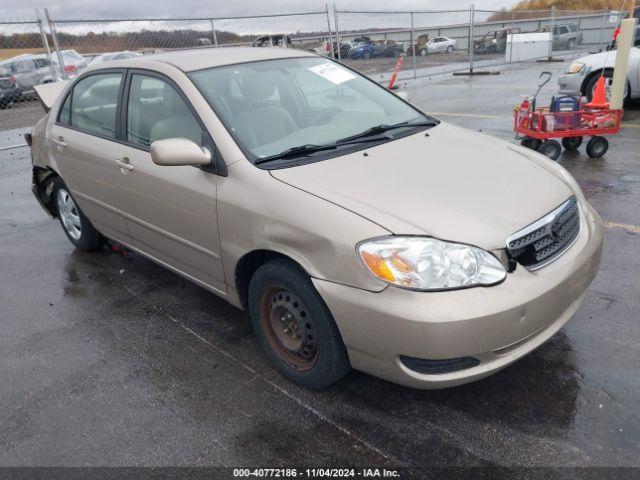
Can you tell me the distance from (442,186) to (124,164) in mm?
2195

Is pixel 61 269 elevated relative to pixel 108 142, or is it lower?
lower

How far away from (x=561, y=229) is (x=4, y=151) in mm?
10837

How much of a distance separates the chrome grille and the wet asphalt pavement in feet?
2.29

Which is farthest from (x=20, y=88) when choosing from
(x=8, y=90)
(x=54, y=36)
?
(x=54, y=36)

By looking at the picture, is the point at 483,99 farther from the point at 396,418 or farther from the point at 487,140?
the point at 396,418

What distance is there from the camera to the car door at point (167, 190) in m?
3.11

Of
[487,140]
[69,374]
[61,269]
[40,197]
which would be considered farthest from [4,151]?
[487,140]

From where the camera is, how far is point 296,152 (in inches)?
118

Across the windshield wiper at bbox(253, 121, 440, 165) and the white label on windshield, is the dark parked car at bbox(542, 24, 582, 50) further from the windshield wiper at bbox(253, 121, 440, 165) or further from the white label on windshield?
the windshield wiper at bbox(253, 121, 440, 165)

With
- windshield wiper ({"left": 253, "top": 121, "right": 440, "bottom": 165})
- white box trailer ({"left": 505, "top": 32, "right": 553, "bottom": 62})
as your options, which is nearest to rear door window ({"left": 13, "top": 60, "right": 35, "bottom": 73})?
white box trailer ({"left": 505, "top": 32, "right": 553, "bottom": 62})

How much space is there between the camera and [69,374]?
3.15 metres

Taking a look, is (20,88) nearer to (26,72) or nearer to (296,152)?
(26,72)

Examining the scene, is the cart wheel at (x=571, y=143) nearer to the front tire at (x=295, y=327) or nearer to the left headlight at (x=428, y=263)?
the left headlight at (x=428, y=263)

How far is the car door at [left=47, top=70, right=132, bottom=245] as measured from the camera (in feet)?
12.7
